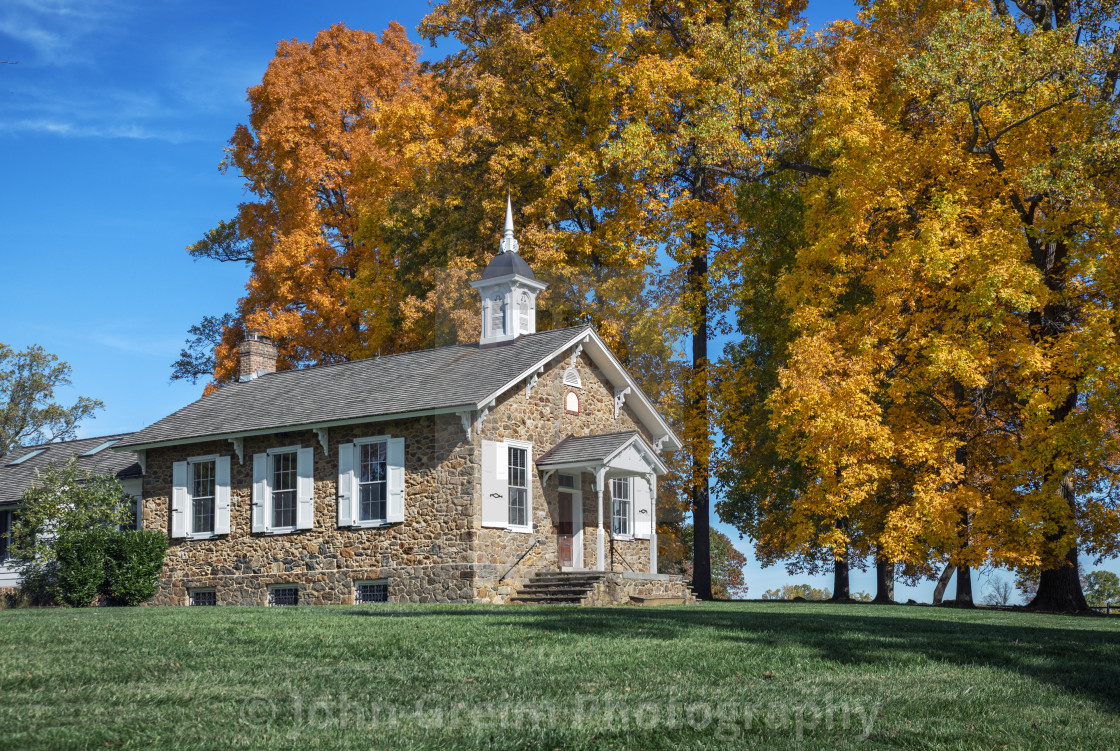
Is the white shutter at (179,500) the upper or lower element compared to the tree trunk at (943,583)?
upper

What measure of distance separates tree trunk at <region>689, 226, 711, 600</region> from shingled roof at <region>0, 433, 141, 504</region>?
A: 14.1 m

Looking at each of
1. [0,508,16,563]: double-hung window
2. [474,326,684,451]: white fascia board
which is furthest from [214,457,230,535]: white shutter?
[0,508,16,563]: double-hung window

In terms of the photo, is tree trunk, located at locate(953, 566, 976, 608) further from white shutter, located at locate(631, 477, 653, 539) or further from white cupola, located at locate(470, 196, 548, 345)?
white cupola, located at locate(470, 196, 548, 345)

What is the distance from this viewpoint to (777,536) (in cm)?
2841

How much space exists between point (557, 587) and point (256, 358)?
1232cm

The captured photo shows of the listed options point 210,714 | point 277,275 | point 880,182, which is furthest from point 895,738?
point 277,275

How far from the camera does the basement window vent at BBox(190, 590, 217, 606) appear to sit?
77.2 ft

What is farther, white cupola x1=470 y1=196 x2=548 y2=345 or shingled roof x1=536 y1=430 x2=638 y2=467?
white cupola x1=470 y1=196 x2=548 y2=345

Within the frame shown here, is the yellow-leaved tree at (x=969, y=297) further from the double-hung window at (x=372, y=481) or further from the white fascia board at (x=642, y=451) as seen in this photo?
the double-hung window at (x=372, y=481)

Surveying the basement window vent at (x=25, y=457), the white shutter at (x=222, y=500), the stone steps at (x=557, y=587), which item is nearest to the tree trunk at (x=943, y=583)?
the stone steps at (x=557, y=587)

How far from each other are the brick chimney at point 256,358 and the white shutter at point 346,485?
282 inches

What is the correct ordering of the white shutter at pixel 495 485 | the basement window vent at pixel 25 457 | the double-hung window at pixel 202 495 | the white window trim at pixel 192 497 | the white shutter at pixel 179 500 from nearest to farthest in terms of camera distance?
the white shutter at pixel 495 485, the white window trim at pixel 192 497, the double-hung window at pixel 202 495, the white shutter at pixel 179 500, the basement window vent at pixel 25 457

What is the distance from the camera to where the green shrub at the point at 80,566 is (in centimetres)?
2145

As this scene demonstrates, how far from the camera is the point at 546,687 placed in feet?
22.4
